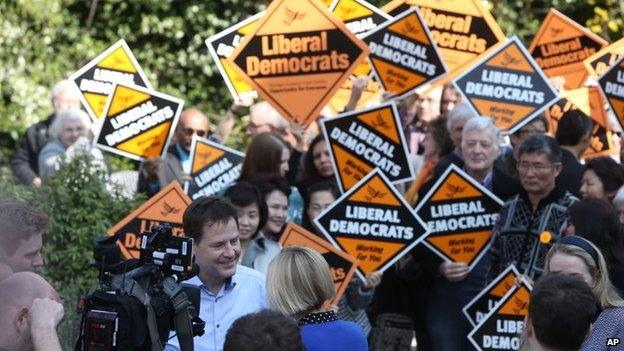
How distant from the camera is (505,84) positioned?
1087 centimetres

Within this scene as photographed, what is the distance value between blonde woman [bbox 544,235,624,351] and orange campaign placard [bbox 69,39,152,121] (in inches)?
226

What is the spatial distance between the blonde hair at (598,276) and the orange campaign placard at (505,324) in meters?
1.94

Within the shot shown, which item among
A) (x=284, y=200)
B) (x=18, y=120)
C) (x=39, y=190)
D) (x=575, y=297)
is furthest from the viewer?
(x=18, y=120)

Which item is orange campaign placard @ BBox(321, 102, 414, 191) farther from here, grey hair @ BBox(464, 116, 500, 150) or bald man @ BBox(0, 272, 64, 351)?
bald man @ BBox(0, 272, 64, 351)

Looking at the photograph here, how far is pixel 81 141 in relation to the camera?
1181cm

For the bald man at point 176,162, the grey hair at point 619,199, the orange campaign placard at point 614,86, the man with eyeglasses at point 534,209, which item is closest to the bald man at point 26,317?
the man with eyeglasses at point 534,209

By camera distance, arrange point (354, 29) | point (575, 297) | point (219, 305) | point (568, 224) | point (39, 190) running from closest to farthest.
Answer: point (575, 297)
point (219, 305)
point (568, 224)
point (39, 190)
point (354, 29)

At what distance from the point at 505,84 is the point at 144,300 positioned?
5801 mm

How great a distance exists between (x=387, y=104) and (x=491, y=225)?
1.09 meters

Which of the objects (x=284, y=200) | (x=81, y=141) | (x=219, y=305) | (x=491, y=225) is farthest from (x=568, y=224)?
(x=81, y=141)

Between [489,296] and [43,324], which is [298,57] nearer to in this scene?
[489,296]

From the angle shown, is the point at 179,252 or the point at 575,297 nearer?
the point at 575,297

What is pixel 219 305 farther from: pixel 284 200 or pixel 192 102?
pixel 192 102

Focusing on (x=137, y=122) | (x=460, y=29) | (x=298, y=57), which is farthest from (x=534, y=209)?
(x=137, y=122)
